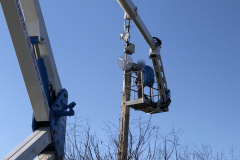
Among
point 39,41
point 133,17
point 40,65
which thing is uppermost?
point 133,17

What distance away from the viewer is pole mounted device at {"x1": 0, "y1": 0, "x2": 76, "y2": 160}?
504 cm

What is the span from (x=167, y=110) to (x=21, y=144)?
678cm

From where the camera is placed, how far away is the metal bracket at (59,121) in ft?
20.0

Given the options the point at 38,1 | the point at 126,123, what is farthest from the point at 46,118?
the point at 126,123

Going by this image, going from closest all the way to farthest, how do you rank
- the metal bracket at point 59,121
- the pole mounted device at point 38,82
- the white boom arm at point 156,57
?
1. the pole mounted device at point 38,82
2. the metal bracket at point 59,121
3. the white boom arm at point 156,57

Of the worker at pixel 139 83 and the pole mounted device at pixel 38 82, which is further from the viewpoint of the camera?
the worker at pixel 139 83

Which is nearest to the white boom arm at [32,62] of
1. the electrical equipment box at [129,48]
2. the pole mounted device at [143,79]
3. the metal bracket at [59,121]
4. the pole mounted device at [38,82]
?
the pole mounted device at [38,82]

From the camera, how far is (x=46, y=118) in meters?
5.84

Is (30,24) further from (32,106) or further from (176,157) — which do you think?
(176,157)

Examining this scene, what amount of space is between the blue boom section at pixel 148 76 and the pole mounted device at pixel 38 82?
3.77 m

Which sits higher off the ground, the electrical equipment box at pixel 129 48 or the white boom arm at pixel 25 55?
the electrical equipment box at pixel 129 48

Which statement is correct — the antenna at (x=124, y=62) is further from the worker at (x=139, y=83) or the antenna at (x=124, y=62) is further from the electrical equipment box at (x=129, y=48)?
the worker at (x=139, y=83)

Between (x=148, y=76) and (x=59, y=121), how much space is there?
4697 mm

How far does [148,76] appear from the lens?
1043 centimetres
